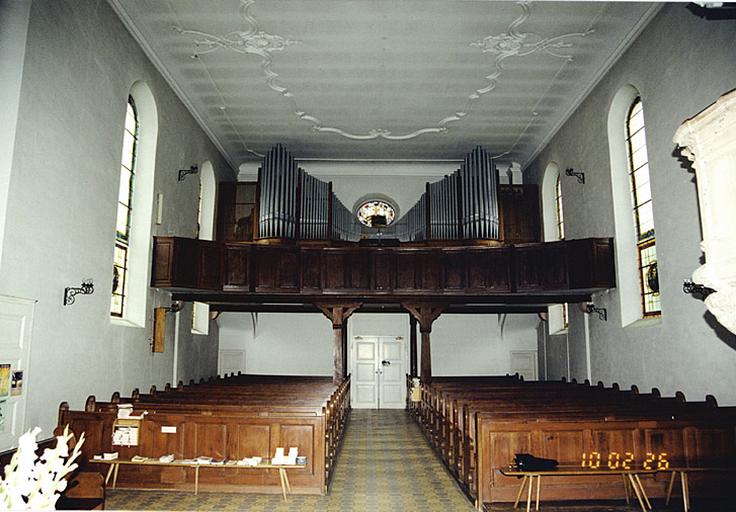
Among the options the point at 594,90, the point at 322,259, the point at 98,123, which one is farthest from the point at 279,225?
the point at 594,90

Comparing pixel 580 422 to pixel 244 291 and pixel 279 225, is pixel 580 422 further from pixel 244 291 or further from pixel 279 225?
pixel 279 225

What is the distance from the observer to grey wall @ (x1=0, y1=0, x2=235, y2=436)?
287 inches

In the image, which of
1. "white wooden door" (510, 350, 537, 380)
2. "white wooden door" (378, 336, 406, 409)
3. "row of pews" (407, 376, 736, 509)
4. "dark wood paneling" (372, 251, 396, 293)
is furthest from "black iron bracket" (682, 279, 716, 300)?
"white wooden door" (378, 336, 406, 409)

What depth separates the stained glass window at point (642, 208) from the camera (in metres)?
10.7

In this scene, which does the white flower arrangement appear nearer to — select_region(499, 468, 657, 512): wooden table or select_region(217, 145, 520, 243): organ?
select_region(499, 468, 657, 512): wooden table

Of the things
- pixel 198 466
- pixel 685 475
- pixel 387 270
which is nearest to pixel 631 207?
pixel 387 270

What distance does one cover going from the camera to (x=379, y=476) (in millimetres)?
8656

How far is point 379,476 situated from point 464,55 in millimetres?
8012

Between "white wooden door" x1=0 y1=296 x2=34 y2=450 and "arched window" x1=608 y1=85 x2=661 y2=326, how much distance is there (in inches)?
390

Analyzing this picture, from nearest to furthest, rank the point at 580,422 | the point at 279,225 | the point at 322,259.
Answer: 1. the point at 580,422
2. the point at 322,259
3. the point at 279,225

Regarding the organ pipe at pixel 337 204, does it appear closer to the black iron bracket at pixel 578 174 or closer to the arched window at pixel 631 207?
the black iron bracket at pixel 578 174

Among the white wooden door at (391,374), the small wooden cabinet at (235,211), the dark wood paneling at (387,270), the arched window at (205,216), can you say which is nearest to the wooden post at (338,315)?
the dark wood paneling at (387,270)

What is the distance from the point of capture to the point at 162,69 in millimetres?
11789

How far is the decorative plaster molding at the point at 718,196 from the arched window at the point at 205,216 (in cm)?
1226
